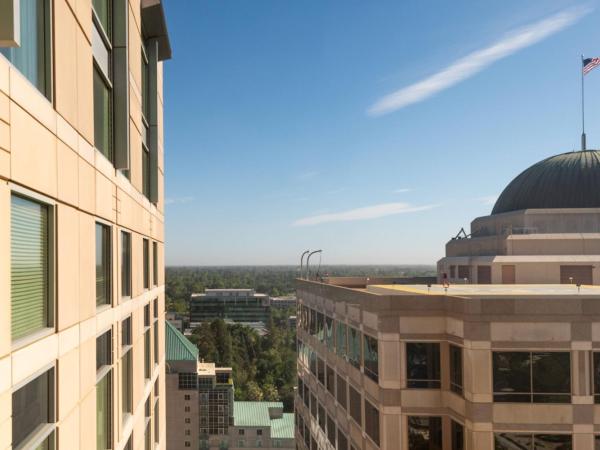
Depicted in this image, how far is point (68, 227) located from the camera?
10734 mm

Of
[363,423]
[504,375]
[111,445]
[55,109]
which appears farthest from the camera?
[363,423]

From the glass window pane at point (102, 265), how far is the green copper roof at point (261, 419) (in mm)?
78817

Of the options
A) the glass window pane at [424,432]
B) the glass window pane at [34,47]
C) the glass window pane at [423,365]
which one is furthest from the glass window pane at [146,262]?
the glass window pane at [34,47]

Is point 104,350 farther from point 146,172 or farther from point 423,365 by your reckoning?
point 423,365

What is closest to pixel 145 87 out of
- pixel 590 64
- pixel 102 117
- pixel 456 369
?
pixel 102 117

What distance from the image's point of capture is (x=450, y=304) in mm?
22781

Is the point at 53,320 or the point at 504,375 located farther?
the point at 504,375

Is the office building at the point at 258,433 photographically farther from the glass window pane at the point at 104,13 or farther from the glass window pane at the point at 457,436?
the glass window pane at the point at 104,13

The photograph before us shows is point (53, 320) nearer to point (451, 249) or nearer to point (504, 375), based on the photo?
point (504, 375)

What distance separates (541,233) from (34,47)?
4095 centimetres

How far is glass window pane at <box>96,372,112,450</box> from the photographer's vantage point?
1404cm

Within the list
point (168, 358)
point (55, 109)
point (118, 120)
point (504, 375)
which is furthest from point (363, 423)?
point (168, 358)

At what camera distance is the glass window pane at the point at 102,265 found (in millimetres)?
14211

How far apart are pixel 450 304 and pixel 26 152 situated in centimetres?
1888
